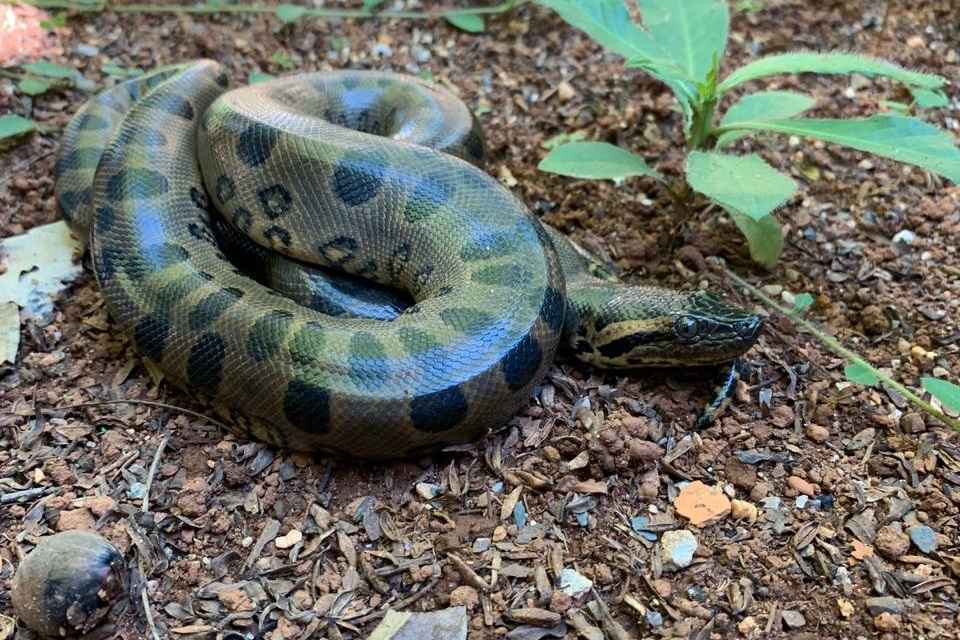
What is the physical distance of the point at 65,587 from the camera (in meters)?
3.34

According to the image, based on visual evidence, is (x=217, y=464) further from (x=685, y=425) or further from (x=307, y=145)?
(x=685, y=425)

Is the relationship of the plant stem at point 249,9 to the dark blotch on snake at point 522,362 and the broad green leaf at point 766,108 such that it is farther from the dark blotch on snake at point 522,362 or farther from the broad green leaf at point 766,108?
the dark blotch on snake at point 522,362

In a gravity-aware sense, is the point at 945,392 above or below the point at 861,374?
above

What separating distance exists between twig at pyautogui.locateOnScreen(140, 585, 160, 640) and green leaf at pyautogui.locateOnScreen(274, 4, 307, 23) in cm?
471

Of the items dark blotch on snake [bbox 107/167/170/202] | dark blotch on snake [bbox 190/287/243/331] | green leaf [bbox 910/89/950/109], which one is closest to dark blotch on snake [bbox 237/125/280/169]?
dark blotch on snake [bbox 107/167/170/202]

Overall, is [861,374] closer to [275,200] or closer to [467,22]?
[275,200]

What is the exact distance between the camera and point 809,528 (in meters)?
3.85

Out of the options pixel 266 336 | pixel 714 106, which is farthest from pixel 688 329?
pixel 266 336

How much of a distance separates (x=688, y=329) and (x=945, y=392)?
126 centimetres

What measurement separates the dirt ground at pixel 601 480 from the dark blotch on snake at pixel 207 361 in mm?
262

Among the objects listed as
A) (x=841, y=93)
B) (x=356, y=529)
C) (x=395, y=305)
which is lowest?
(x=356, y=529)

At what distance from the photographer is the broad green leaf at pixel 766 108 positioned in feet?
15.9

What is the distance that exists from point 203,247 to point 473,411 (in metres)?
1.94

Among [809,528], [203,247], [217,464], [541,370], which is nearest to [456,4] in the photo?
[203,247]
